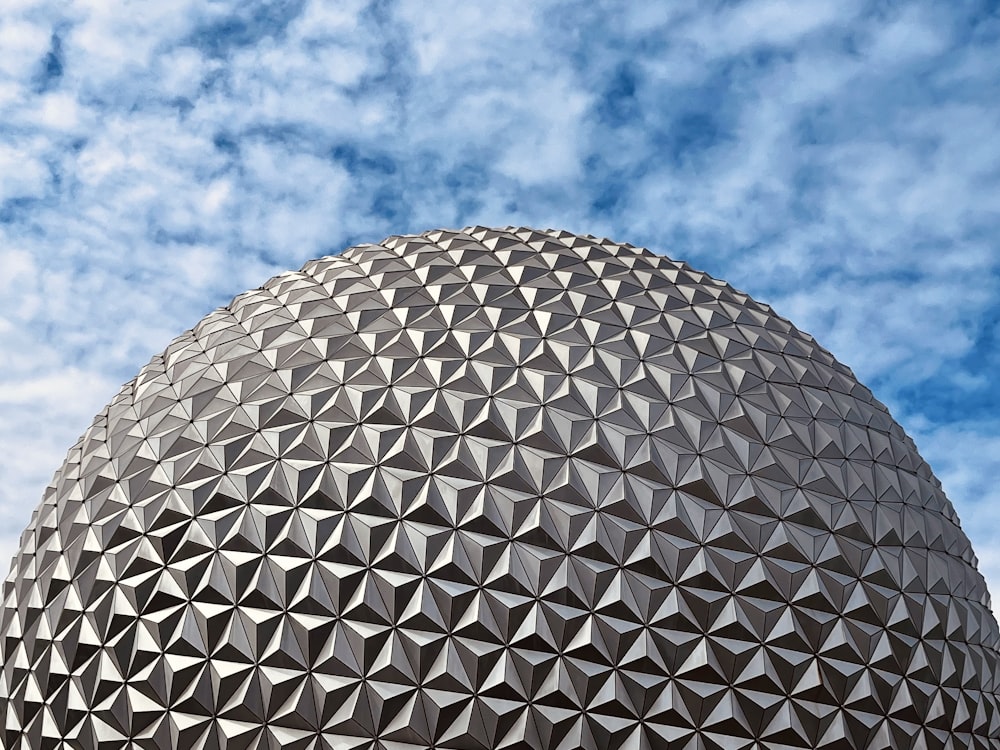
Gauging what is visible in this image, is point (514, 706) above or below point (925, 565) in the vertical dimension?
below

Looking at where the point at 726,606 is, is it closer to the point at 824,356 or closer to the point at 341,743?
the point at 341,743

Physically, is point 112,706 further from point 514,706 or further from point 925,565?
point 925,565

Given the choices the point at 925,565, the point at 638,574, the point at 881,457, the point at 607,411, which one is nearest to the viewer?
the point at 638,574

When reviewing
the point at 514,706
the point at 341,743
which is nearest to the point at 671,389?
the point at 514,706

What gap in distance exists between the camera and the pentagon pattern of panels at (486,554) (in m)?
10.9

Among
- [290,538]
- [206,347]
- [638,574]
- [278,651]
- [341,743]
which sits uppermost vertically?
[206,347]

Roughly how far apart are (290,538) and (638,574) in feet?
16.4

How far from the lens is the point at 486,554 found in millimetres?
11273

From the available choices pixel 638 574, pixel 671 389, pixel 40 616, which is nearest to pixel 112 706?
pixel 40 616

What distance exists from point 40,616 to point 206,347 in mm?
5355

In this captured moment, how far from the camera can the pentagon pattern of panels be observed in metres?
10.9

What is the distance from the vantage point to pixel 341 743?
10641 mm

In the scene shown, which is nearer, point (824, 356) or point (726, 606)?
point (726, 606)

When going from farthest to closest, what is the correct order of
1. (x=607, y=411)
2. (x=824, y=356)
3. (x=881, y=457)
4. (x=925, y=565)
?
(x=824, y=356), (x=881, y=457), (x=925, y=565), (x=607, y=411)
